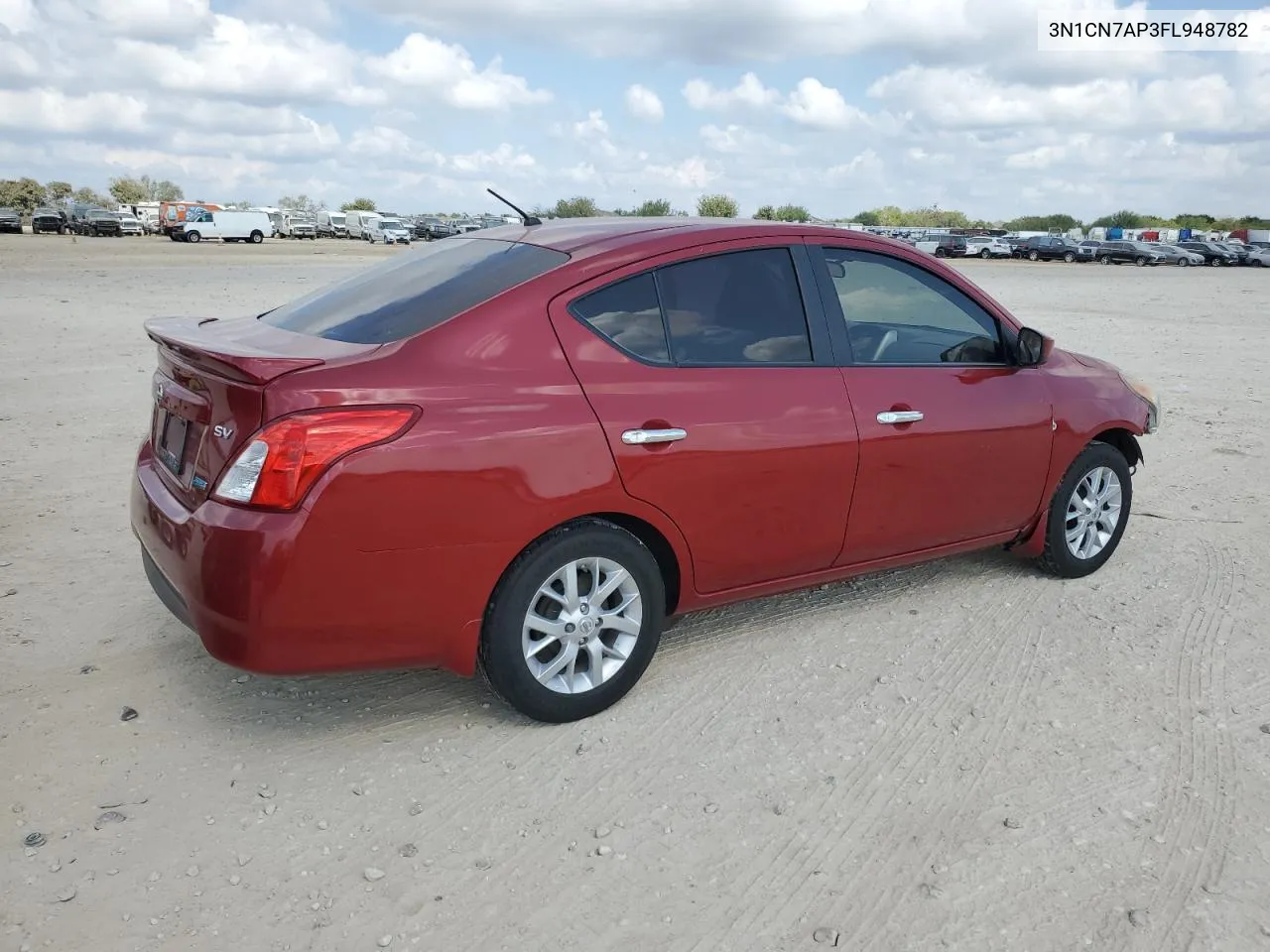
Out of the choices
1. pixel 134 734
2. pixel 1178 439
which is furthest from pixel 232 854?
pixel 1178 439

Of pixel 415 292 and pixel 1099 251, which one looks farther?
pixel 1099 251

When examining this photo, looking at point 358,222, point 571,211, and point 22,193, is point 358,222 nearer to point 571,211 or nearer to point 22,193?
point 22,193

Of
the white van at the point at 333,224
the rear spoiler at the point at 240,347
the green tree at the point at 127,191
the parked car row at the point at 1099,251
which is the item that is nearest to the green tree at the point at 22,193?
the green tree at the point at 127,191

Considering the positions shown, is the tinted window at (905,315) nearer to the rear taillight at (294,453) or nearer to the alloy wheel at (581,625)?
the alloy wheel at (581,625)

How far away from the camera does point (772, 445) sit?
3896 mm

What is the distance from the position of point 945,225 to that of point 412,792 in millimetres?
118378

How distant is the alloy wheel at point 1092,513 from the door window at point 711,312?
1.91 m

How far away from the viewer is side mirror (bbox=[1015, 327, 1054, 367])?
4.63 metres

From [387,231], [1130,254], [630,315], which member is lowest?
[630,315]

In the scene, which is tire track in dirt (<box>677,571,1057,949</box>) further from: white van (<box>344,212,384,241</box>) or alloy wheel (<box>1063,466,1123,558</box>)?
white van (<box>344,212,384,241</box>)

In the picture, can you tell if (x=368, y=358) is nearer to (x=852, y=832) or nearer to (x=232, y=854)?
(x=232, y=854)

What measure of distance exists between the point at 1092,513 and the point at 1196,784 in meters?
2.06

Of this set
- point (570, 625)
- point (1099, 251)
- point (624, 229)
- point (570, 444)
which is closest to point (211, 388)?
point (570, 444)

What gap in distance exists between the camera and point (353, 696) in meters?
3.90
